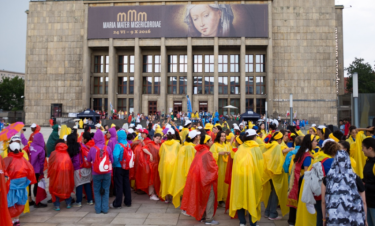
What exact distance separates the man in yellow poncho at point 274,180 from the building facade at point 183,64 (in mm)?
34534

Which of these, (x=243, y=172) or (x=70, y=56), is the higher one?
(x=70, y=56)

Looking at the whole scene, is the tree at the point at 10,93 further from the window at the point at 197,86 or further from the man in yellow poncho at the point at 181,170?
the man in yellow poncho at the point at 181,170

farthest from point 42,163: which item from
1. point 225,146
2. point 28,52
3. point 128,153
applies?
point 28,52

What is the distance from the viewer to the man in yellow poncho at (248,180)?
225 inches

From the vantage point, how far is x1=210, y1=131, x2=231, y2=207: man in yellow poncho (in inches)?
282

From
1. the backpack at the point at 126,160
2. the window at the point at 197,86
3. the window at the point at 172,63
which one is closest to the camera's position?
the backpack at the point at 126,160

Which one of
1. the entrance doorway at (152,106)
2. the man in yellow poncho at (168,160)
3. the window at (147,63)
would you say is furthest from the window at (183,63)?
the man in yellow poncho at (168,160)

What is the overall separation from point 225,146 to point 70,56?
133 feet

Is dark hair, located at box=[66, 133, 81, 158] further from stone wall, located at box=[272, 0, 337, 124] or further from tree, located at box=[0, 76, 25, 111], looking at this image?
tree, located at box=[0, 76, 25, 111]

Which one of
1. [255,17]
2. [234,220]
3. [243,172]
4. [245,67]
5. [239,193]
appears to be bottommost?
[234,220]

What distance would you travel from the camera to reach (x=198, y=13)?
40625mm

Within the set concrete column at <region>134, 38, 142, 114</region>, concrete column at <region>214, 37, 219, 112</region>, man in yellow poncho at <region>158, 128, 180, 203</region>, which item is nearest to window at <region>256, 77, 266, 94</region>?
concrete column at <region>214, 37, 219, 112</region>

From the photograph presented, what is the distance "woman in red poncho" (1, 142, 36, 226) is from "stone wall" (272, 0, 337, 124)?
37.8m

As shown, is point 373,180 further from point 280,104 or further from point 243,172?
point 280,104
